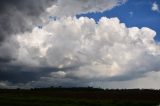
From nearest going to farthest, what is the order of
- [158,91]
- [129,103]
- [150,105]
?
[150,105] < [129,103] < [158,91]

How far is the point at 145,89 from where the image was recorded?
10169 cm

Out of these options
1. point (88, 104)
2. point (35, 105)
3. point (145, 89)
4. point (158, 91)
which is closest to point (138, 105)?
point (88, 104)

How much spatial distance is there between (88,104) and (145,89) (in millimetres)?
36820

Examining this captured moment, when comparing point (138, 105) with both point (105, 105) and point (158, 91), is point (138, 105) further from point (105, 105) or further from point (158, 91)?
point (158, 91)

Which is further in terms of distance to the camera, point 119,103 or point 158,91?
point 158,91

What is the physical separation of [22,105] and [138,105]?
66.8 feet

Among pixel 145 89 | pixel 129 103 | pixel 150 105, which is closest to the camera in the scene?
Answer: pixel 150 105

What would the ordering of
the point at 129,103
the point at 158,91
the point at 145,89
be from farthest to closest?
the point at 145,89, the point at 158,91, the point at 129,103

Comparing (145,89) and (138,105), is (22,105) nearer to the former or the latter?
(138,105)

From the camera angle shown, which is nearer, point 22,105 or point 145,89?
point 22,105

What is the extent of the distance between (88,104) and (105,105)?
4.96 meters

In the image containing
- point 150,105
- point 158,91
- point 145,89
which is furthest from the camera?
point 145,89

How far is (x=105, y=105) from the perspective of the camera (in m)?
64.8

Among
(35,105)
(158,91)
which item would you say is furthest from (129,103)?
(158,91)
